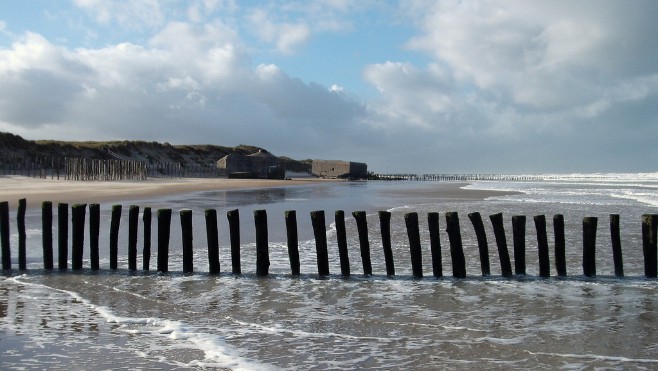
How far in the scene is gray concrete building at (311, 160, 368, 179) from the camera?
93.1 meters

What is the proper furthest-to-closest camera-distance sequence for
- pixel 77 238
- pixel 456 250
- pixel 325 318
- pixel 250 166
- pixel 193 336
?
pixel 250 166, pixel 77 238, pixel 456 250, pixel 325 318, pixel 193 336

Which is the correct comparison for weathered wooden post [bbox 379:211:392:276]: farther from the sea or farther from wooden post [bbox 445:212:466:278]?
wooden post [bbox 445:212:466:278]

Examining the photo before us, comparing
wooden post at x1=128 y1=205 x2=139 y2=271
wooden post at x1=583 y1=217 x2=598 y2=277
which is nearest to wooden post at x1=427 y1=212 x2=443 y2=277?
wooden post at x1=583 y1=217 x2=598 y2=277

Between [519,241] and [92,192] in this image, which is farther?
[92,192]

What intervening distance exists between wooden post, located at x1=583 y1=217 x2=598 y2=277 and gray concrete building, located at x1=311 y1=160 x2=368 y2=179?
273 feet

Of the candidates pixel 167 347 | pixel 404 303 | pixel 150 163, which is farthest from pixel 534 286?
pixel 150 163

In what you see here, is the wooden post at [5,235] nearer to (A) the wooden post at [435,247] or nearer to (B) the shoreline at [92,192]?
(A) the wooden post at [435,247]

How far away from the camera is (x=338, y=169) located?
93625 mm

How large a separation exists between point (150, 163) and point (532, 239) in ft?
251

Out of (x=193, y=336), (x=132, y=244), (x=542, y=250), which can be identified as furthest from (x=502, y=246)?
(x=132, y=244)

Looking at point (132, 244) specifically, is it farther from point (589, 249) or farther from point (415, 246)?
point (589, 249)

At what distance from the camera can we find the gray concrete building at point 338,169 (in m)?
93.1

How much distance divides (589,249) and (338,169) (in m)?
84.6

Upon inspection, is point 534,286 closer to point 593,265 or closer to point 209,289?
point 593,265
